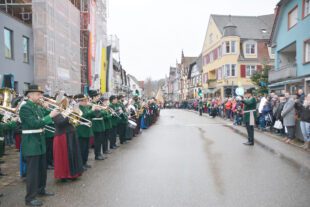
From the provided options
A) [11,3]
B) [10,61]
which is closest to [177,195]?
[10,61]

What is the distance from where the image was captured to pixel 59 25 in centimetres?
2098

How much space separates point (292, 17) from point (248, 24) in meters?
24.5

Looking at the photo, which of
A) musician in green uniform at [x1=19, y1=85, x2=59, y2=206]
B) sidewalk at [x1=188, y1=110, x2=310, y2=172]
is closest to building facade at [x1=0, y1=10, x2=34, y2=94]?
musician in green uniform at [x1=19, y1=85, x2=59, y2=206]

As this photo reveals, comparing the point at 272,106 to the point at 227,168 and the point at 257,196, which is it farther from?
the point at 257,196

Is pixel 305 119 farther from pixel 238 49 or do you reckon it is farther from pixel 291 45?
pixel 238 49

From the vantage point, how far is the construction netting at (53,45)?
19.0m

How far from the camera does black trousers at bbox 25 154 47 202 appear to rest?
568cm

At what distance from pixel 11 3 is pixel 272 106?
15.1m

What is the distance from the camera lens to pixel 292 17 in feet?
82.7

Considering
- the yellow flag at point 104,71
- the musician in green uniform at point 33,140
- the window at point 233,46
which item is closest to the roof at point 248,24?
the window at point 233,46

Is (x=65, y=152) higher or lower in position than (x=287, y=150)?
higher

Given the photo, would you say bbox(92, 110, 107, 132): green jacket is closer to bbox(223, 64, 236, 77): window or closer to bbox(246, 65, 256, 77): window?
bbox(223, 64, 236, 77): window

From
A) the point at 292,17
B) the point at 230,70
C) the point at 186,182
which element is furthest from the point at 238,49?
the point at 186,182

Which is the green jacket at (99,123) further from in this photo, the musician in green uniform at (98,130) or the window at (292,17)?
the window at (292,17)
